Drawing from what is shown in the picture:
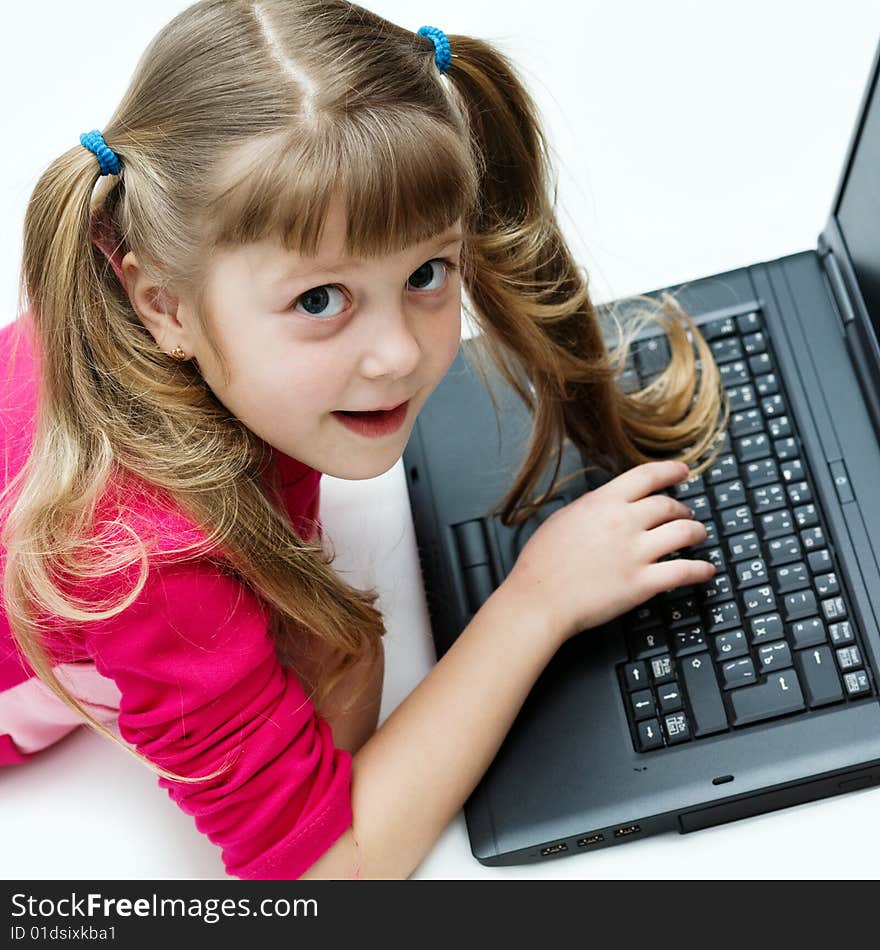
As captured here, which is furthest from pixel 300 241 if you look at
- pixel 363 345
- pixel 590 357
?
pixel 590 357

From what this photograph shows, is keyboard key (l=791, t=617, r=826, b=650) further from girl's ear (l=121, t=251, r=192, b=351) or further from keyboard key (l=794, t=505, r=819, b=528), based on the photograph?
girl's ear (l=121, t=251, r=192, b=351)

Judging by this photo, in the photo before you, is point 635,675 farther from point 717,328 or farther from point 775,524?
point 717,328

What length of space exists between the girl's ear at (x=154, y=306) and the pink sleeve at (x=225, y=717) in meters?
0.12

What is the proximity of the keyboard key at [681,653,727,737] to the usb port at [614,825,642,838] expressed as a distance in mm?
63

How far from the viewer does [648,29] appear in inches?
42.3

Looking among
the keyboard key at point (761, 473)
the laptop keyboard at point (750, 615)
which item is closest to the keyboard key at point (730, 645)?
the laptop keyboard at point (750, 615)

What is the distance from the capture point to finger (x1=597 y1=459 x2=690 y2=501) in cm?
81

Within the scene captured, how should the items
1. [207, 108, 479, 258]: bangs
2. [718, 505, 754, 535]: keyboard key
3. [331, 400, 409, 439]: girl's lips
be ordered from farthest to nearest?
[718, 505, 754, 535]: keyboard key
[331, 400, 409, 439]: girl's lips
[207, 108, 479, 258]: bangs

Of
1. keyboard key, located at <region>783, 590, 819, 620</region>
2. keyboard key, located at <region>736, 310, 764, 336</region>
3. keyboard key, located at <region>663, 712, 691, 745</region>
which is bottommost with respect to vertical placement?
keyboard key, located at <region>663, 712, 691, 745</region>

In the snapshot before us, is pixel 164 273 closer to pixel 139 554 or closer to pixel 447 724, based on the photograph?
pixel 139 554

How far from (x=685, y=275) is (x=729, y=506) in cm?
24

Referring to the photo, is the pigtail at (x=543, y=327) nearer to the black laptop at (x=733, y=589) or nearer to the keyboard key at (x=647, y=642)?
the black laptop at (x=733, y=589)

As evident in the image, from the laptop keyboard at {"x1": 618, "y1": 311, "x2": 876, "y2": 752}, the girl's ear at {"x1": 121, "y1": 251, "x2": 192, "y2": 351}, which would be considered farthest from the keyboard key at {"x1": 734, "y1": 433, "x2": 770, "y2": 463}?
the girl's ear at {"x1": 121, "y1": 251, "x2": 192, "y2": 351}

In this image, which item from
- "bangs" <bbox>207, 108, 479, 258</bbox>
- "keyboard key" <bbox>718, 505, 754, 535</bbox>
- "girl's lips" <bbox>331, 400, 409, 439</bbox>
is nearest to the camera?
"bangs" <bbox>207, 108, 479, 258</bbox>
